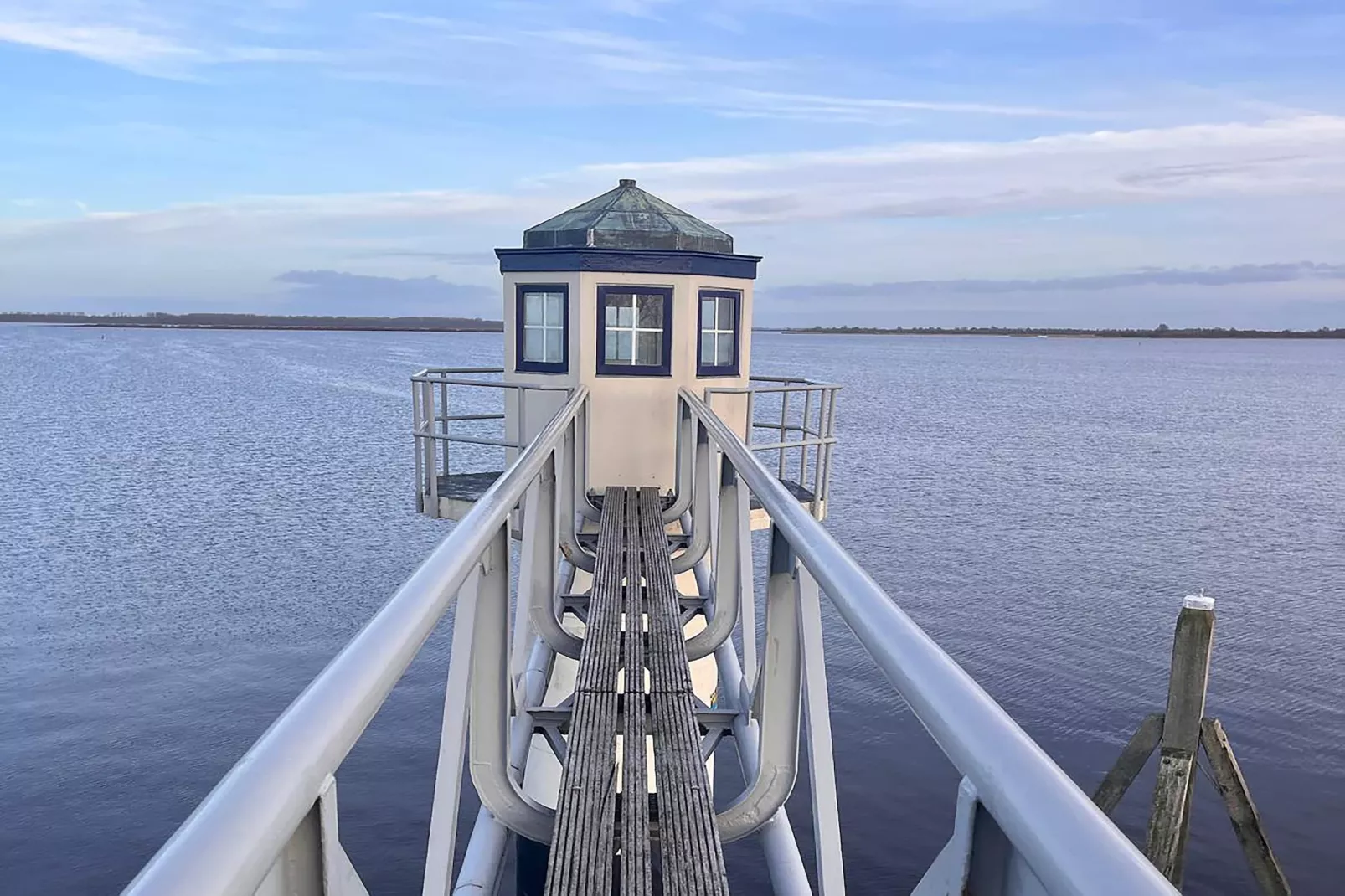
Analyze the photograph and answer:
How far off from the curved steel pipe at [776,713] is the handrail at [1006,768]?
1225 millimetres

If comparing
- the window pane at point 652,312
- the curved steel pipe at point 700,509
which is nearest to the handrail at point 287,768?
the curved steel pipe at point 700,509

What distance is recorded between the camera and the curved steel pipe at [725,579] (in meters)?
4.91

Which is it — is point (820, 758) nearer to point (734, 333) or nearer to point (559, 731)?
point (559, 731)

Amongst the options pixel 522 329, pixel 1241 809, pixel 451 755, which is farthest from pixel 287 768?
pixel 1241 809

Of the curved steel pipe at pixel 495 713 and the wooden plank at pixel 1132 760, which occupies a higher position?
the curved steel pipe at pixel 495 713

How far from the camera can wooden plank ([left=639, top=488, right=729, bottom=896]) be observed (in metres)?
2.85

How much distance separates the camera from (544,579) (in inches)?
202

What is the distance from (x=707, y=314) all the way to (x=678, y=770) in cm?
737

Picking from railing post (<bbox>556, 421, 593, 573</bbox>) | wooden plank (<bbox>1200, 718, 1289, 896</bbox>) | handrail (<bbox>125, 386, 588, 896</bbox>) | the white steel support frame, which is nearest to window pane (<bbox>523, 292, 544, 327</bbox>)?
railing post (<bbox>556, 421, 593, 573</bbox>)

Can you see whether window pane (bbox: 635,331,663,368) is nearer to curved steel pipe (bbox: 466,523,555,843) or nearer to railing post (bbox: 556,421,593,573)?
railing post (bbox: 556,421,593,573)

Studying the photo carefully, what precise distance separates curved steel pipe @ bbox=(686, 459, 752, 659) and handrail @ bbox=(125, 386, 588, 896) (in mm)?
3023

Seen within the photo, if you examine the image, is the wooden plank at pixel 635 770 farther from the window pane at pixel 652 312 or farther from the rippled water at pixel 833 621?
the rippled water at pixel 833 621

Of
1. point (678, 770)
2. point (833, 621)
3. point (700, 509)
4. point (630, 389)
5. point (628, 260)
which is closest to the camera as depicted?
point (678, 770)

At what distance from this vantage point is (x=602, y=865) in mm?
2844
